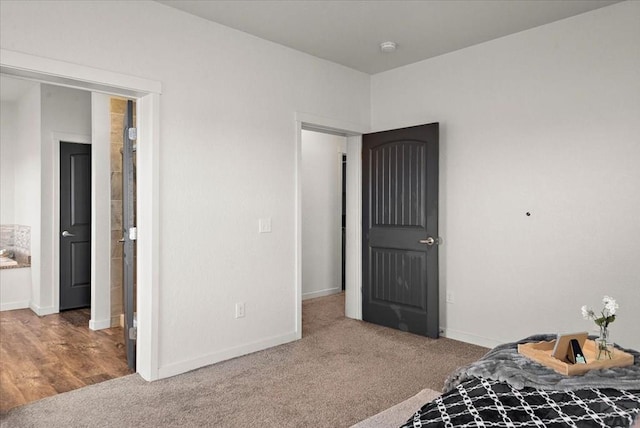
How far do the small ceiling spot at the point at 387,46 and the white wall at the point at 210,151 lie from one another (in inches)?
27.3

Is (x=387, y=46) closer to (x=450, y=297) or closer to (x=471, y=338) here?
(x=450, y=297)

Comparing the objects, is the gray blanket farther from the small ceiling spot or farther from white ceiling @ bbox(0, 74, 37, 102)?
white ceiling @ bbox(0, 74, 37, 102)

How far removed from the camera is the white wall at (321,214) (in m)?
6.01

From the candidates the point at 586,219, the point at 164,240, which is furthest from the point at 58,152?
the point at 586,219

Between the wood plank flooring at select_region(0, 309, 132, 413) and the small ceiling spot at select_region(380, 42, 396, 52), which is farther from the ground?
the small ceiling spot at select_region(380, 42, 396, 52)

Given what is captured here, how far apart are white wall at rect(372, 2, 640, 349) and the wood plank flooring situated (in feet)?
9.96

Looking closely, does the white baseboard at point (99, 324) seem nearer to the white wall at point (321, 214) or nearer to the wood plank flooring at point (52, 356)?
the wood plank flooring at point (52, 356)

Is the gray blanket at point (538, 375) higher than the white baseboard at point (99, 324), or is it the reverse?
the gray blanket at point (538, 375)

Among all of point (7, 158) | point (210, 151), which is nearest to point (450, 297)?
point (210, 151)

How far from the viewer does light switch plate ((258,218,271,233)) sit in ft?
12.5

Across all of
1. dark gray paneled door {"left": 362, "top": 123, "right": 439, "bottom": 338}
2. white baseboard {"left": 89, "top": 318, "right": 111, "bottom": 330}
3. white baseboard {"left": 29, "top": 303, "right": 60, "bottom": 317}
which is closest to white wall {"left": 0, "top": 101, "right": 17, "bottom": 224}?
white baseboard {"left": 29, "top": 303, "right": 60, "bottom": 317}

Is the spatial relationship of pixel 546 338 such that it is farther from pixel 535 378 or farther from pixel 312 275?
pixel 312 275

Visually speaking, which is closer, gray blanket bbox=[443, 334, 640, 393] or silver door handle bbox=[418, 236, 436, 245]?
gray blanket bbox=[443, 334, 640, 393]

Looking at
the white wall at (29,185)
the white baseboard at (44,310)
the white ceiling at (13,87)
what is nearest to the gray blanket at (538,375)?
the white baseboard at (44,310)
